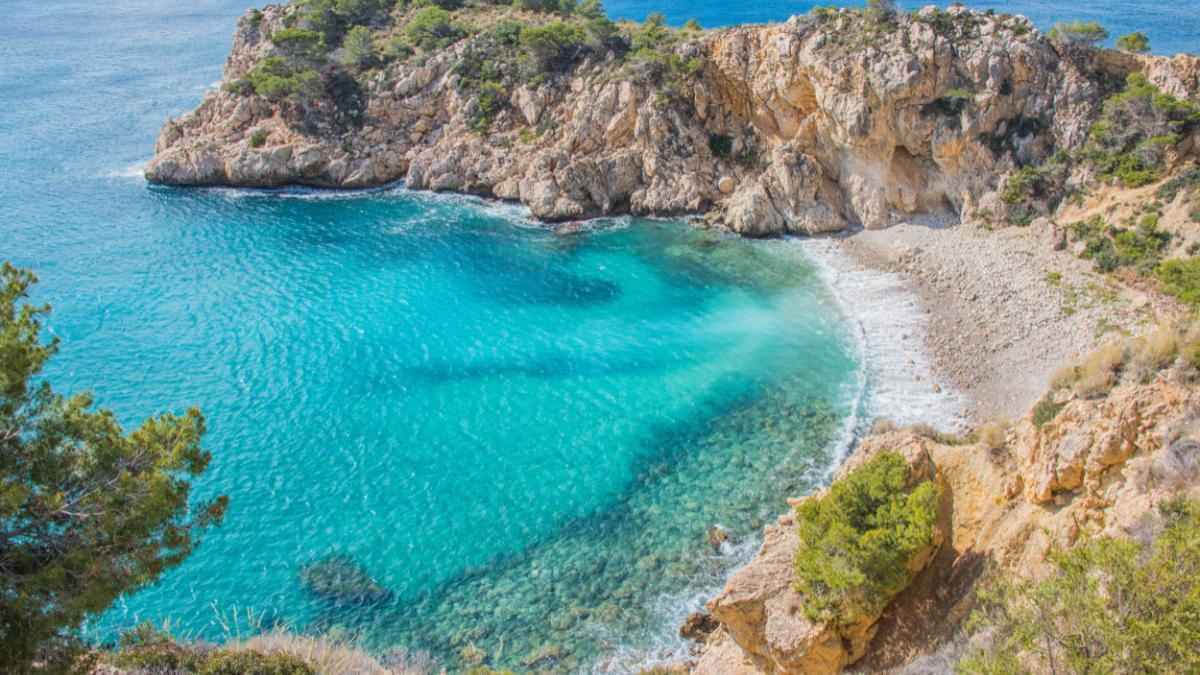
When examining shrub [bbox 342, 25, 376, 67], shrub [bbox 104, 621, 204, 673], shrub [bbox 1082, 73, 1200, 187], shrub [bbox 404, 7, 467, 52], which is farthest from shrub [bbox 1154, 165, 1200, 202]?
shrub [bbox 342, 25, 376, 67]

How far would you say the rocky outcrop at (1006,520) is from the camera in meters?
16.3

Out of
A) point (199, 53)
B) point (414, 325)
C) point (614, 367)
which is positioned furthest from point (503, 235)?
point (199, 53)

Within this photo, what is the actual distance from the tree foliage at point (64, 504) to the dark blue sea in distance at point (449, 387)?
484 inches

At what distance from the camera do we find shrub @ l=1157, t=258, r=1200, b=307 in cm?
3528

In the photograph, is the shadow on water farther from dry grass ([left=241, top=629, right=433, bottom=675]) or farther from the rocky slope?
dry grass ([left=241, top=629, right=433, bottom=675])

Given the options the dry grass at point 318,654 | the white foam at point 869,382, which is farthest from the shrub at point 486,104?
the dry grass at point 318,654

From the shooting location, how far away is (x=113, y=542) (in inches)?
511

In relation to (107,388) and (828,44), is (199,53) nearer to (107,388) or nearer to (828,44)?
(107,388)

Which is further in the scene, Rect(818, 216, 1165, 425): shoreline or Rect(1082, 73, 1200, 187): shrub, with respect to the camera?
Rect(1082, 73, 1200, 187): shrub

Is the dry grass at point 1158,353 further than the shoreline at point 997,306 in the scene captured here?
No

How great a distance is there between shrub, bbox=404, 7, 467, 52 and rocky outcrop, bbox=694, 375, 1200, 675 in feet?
202

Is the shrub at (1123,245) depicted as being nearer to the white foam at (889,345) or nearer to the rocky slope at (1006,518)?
the white foam at (889,345)

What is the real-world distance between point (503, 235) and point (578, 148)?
34.0ft

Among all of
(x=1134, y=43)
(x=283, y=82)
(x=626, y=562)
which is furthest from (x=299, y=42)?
(x=1134, y=43)
